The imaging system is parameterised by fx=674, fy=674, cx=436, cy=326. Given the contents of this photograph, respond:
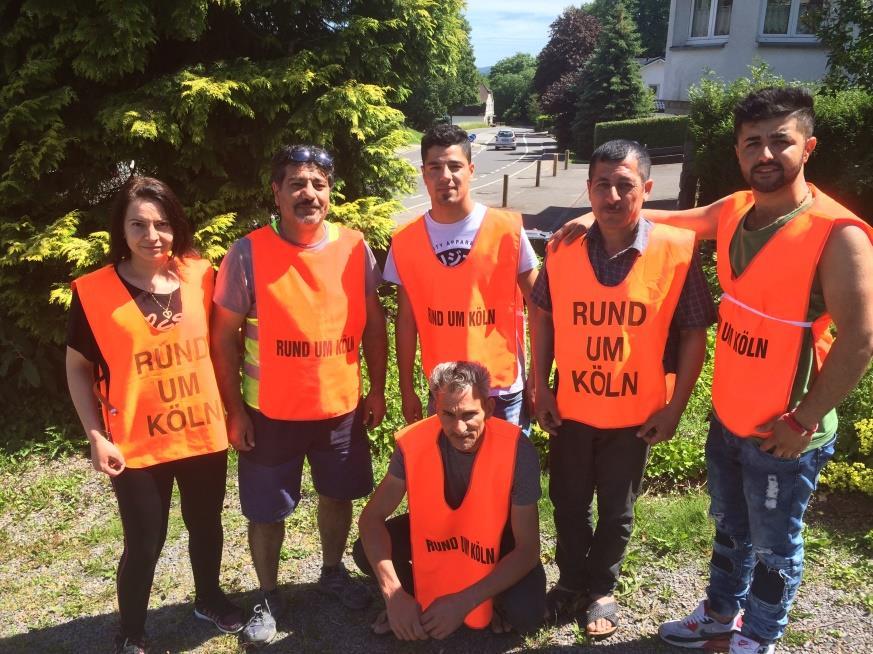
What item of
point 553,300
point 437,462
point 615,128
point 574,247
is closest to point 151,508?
point 437,462

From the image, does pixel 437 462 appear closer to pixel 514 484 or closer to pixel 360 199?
pixel 514 484

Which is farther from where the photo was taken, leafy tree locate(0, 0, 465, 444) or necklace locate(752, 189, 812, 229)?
leafy tree locate(0, 0, 465, 444)

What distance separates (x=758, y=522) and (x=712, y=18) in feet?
54.0

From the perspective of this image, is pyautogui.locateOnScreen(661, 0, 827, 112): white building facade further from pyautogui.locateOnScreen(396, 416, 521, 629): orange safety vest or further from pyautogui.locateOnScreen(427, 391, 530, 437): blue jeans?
pyautogui.locateOnScreen(396, 416, 521, 629): orange safety vest

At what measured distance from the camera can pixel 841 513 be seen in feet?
13.4

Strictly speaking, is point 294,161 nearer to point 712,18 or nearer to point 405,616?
point 405,616

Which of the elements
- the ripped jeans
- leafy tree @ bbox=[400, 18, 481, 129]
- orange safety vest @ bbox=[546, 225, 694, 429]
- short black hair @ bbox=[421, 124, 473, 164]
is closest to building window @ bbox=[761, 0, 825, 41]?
short black hair @ bbox=[421, 124, 473, 164]

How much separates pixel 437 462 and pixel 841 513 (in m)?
2.72

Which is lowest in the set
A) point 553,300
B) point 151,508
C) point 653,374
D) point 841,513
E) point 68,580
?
point 68,580

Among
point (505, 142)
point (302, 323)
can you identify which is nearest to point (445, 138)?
point (302, 323)

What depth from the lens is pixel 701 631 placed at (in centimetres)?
315

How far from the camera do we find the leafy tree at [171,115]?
5.02m

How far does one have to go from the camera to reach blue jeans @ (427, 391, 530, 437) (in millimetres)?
3264

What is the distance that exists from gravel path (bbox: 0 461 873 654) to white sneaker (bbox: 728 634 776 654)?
363 millimetres
